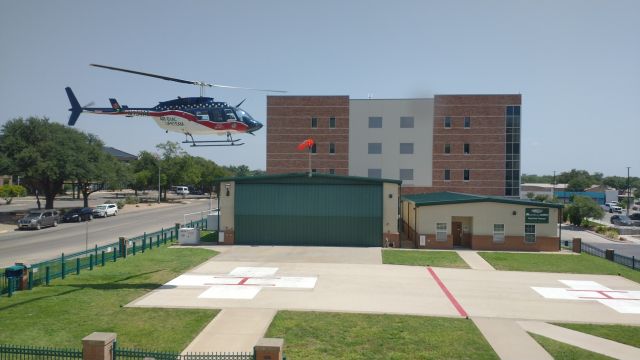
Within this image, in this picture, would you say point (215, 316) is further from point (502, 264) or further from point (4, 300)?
point (502, 264)

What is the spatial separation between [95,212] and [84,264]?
3324 centimetres

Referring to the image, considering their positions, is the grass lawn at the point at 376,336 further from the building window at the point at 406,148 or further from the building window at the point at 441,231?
the building window at the point at 406,148

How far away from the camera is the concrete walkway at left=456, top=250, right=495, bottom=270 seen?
27.2m

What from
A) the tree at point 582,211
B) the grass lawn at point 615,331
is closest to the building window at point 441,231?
the grass lawn at point 615,331

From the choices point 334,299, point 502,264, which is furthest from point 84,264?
point 502,264

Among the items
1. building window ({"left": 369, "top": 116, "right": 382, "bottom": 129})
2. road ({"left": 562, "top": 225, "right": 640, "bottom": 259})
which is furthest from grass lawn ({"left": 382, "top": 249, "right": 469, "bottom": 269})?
building window ({"left": 369, "top": 116, "right": 382, "bottom": 129})

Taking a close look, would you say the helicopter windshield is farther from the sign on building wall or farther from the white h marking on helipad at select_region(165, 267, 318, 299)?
the sign on building wall

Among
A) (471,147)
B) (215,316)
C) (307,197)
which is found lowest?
(215,316)

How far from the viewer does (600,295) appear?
21016 mm

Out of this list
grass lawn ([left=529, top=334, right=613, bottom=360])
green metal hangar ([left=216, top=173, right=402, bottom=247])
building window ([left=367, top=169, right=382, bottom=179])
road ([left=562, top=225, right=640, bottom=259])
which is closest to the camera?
grass lawn ([left=529, top=334, right=613, bottom=360])

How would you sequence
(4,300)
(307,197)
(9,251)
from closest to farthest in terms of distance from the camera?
(4,300) → (9,251) → (307,197)

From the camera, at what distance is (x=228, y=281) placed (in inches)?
890

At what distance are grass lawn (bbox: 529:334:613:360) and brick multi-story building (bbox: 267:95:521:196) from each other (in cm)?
4092

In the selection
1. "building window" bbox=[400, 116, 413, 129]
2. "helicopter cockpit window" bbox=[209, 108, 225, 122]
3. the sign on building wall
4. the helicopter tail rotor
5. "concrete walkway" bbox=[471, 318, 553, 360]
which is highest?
"building window" bbox=[400, 116, 413, 129]
